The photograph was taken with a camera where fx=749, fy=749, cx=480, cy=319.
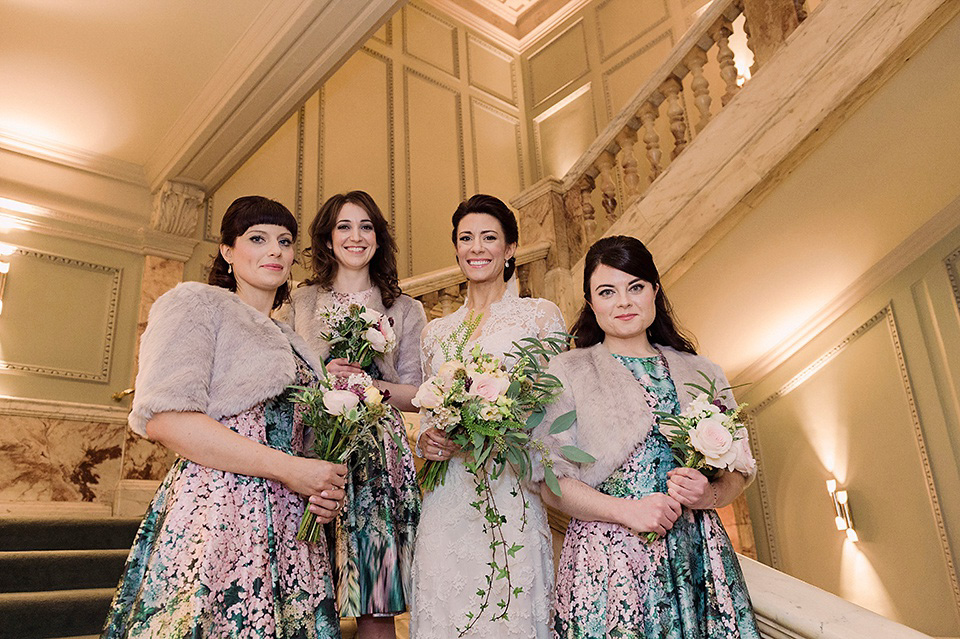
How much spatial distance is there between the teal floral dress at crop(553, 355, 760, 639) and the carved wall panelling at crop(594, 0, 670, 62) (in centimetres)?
692

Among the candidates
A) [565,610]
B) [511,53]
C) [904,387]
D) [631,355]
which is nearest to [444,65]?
[511,53]

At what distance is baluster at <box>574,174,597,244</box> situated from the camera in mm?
5172

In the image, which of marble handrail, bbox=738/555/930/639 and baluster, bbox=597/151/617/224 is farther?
baluster, bbox=597/151/617/224

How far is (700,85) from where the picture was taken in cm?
465

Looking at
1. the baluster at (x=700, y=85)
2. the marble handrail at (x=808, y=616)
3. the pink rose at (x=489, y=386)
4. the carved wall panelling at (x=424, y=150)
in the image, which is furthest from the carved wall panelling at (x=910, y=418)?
the pink rose at (x=489, y=386)

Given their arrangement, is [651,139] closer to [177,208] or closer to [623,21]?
[177,208]

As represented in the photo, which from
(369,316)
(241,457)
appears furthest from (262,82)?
(241,457)

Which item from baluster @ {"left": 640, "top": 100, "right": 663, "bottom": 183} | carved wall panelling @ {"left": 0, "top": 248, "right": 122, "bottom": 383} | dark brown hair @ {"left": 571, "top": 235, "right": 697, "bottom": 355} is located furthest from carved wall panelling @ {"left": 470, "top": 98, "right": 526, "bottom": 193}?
dark brown hair @ {"left": 571, "top": 235, "right": 697, "bottom": 355}

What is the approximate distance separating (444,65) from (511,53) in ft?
4.37

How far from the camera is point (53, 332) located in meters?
5.06

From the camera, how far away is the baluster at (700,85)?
461cm

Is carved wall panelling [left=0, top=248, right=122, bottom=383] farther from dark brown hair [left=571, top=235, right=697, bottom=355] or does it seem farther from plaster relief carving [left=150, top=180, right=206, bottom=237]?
dark brown hair [left=571, top=235, right=697, bottom=355]

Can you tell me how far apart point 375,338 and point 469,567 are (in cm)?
72

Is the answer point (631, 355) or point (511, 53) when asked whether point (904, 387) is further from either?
point (511, 53)
